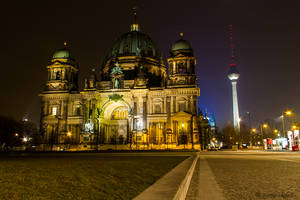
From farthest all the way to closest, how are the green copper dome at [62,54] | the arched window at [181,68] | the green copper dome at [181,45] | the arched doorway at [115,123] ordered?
the green copper dome at [62,54] < the arched doorway at [115,123] < the green copper dome at [181,45] < the arched window at [181,68]

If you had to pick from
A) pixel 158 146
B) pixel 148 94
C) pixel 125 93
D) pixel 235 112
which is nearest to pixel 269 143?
pixel 158 146

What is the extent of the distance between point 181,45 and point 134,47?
1858cm

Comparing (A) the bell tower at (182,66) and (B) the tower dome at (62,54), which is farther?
(B) the tower dome at (62,54)

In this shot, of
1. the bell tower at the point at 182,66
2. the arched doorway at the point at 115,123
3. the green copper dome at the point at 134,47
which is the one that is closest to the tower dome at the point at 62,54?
the green copper dome at the point at 134,47

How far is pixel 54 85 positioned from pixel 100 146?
23.1 m

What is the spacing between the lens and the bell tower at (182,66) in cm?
6981

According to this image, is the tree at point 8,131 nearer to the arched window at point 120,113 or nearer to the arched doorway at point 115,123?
the arched doorway at point 115,123

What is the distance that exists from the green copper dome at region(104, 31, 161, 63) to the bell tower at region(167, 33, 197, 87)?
45.0 feet

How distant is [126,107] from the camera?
7419 centimetres

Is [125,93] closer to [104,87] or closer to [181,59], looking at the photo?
[104,87]

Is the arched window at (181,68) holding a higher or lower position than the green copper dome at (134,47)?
lower

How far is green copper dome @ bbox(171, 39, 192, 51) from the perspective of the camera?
72.8 meters

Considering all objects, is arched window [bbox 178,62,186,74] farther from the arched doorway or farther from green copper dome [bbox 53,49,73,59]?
green copper dome [bbox 53,49,73,59]

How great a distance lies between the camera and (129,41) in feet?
288
